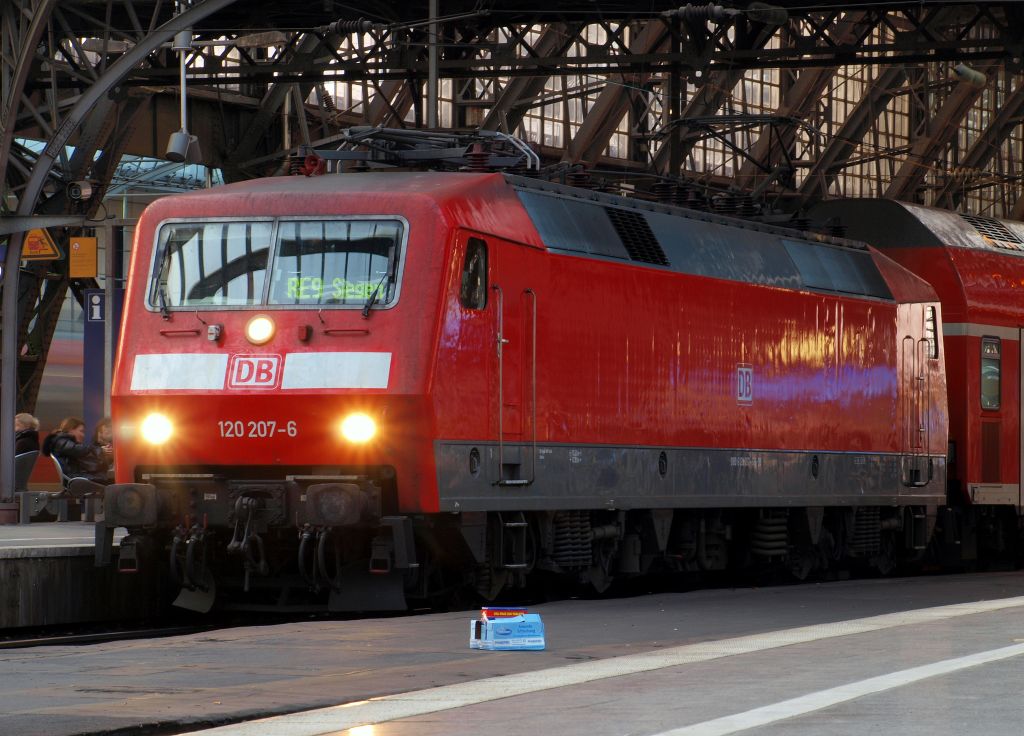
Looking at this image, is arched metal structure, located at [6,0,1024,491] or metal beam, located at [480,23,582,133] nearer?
arched metal structure, located at [6,0,1024,491]

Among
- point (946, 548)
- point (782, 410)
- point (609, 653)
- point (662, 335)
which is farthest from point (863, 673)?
point (946, 548)

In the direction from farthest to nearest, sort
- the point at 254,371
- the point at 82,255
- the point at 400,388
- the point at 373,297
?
1. the point at 82,255
2. the point at 254,371
3. the point at 373,297
4. the point at 400,388

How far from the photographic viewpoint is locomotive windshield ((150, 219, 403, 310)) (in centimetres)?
1444

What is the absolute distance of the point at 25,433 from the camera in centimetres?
2444

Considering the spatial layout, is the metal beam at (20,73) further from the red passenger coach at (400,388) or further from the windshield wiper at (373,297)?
the windshield wiper at (373,297)

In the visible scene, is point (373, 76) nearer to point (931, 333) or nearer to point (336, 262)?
point (931, 333)

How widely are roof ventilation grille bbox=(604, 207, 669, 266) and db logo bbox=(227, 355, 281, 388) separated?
3.89 m

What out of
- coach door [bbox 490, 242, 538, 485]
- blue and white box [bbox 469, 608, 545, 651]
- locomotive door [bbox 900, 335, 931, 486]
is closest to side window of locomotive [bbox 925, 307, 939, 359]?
locomotive door [bbox 900, 335, 931, 486]

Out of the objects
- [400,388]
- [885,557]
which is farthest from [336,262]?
[885,557]

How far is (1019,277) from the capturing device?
956 inches

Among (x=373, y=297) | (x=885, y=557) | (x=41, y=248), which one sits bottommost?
(x=885, y=557)

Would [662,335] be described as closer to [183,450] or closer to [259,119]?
[183,450]

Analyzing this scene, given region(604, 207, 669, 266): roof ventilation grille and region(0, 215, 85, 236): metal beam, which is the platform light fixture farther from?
region(604, 207, 669, 266): roof ventilation grille

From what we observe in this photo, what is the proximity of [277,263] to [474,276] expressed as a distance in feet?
4.98
